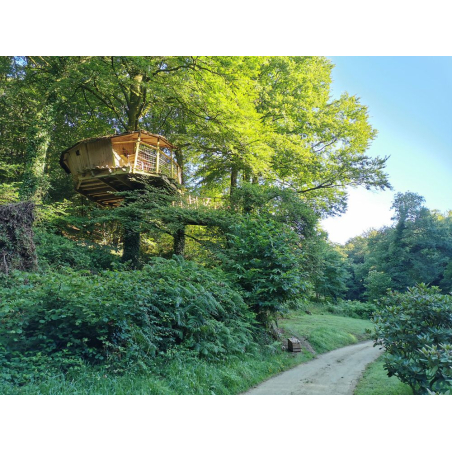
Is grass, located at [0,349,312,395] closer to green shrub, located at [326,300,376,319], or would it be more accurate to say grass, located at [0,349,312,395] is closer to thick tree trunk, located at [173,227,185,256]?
green shrub, located at [326,300,376,319]

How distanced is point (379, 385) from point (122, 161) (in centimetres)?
943

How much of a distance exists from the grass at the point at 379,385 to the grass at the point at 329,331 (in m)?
2.28

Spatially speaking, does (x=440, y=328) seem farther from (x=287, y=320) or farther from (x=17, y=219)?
(x=17, y=219)

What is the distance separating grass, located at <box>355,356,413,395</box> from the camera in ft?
12.3

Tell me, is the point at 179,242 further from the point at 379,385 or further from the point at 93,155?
the point at 379,385

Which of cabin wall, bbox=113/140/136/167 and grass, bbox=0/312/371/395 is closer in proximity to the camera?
grass, bbox=0/312/371/395

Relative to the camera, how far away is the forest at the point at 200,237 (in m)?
3.55

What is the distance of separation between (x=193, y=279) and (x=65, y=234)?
6.68 meters

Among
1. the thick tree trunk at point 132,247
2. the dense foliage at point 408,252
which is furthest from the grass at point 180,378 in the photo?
the thick tree trunk at point 132,247

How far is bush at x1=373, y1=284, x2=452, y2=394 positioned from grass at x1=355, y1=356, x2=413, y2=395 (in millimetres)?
293

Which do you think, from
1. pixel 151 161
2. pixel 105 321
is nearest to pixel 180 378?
pixel 105 321

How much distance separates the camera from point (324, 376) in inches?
184

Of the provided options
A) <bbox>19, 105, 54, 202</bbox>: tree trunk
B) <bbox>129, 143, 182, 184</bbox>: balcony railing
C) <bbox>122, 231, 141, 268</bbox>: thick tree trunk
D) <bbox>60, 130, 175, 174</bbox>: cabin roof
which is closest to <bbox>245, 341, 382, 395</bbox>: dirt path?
<bbox>122, 231, 141, 268</bbox>: thick tree trunk
